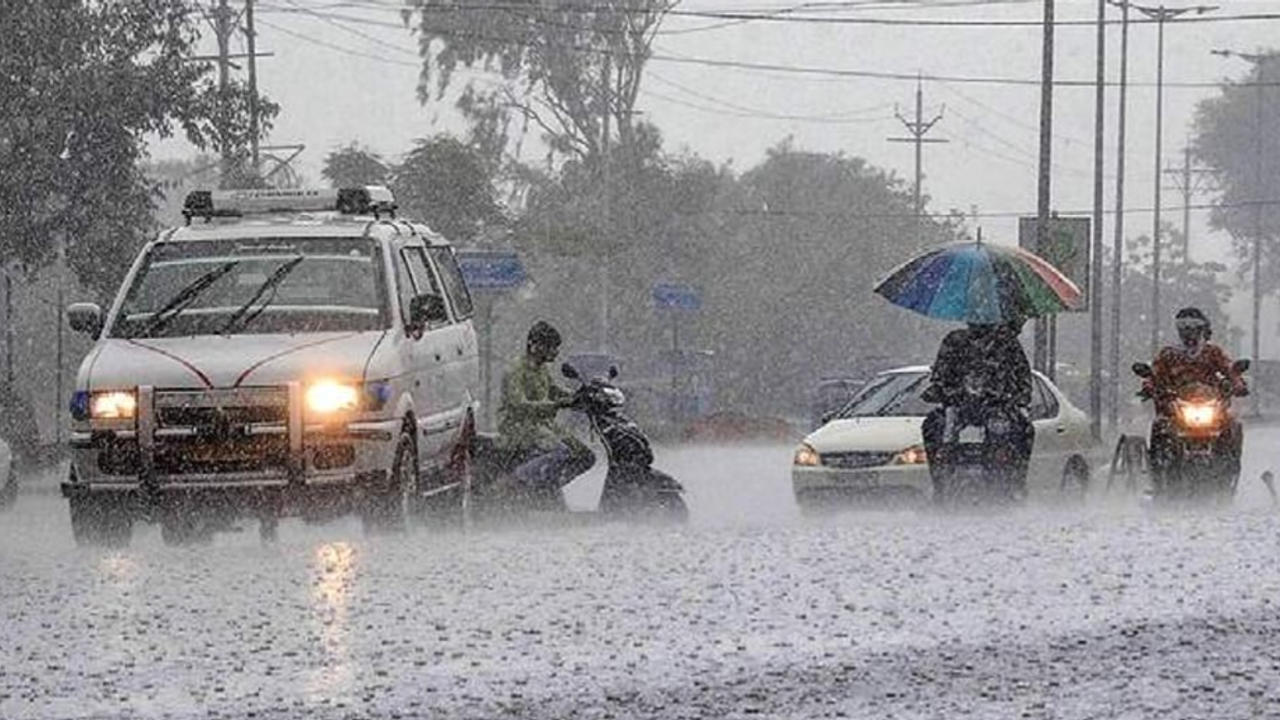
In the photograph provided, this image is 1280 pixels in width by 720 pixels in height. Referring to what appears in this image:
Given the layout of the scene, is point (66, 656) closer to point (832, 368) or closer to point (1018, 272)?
point (1018, 272)

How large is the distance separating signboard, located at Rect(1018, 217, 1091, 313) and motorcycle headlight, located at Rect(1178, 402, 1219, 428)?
22154 millimetres

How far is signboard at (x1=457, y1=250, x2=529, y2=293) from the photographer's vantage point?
43.9m

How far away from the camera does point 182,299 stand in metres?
16.5

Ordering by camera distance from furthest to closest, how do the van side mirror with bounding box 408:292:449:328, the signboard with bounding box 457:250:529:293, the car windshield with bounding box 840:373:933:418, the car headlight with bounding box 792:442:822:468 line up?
the signboard with bounding box 457:250:529:293 → the car windshield with bounding box 840:373:933:418 → the car headlight with bounding box 792:442:822:468 → the van side mirror with bounding box 408:292:449:328

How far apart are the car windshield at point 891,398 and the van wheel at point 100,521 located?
25.3 ft

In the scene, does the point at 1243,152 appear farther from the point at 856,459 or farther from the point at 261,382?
the point at 261,382

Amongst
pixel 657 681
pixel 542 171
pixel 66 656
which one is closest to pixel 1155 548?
pixel 657 681

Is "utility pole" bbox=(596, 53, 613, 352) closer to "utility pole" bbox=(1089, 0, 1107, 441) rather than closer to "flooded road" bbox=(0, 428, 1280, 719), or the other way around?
"utility pole" bbox=(1089, 0, 1107, 441)

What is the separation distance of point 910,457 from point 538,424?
13.1ft

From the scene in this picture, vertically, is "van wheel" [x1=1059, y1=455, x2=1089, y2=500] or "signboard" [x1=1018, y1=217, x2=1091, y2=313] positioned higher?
"signboard" [x1=1018, y1=217, x2=1091, y2=313]

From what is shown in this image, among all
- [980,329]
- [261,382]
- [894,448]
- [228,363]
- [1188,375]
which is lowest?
[894,448]

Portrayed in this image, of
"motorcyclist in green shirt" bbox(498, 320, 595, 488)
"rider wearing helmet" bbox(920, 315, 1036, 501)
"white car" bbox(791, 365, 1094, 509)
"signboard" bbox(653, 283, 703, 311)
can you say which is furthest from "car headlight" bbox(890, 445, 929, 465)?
"signboard" bbox(653, 283, 703, 311)

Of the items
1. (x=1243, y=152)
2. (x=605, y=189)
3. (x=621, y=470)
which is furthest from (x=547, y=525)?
(x=1243, y=152)

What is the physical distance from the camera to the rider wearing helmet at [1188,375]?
20062 millimetres
